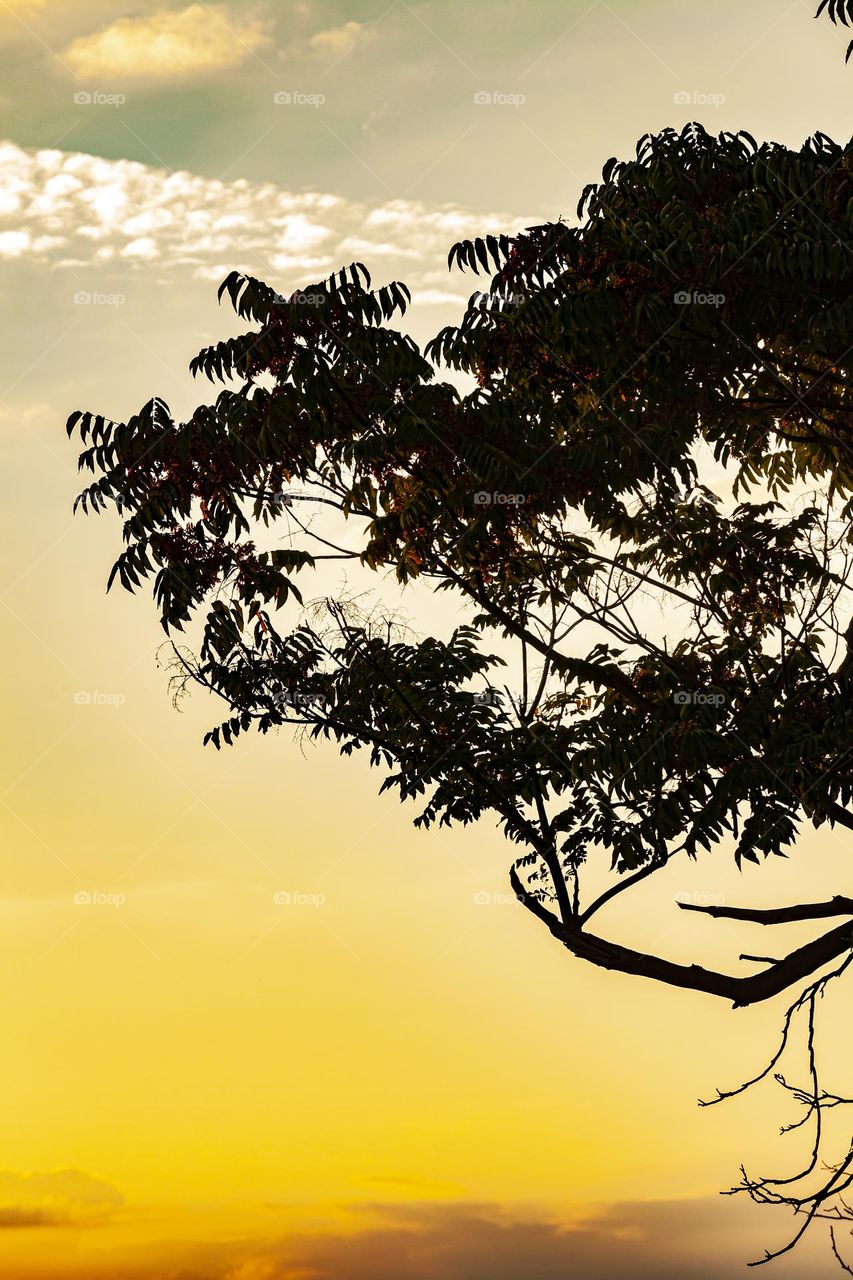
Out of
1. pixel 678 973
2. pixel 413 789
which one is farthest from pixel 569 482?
pixel 678 973

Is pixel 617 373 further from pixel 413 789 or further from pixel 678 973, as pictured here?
pixel 678 973

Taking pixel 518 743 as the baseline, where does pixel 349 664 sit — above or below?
above

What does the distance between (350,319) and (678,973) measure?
4.93 metres

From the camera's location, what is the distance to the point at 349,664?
29.4 feet
